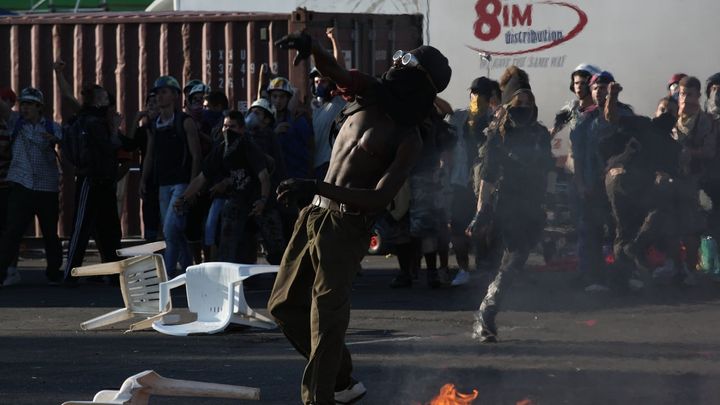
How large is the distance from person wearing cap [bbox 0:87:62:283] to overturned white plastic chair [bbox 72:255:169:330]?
8.66 ft

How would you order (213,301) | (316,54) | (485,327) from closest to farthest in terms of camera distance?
1. (316,54)
2. (485,327)
3. (213,301)

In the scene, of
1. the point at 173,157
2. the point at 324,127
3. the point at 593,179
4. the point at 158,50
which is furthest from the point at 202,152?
the point at 158,50

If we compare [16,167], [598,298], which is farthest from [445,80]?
[16,167]

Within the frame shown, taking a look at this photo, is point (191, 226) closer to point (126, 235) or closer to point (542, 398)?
point (126, 235)

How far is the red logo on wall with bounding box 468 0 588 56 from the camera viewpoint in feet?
47.7

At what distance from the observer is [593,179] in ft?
36.7

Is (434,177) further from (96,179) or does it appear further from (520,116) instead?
(96,179)

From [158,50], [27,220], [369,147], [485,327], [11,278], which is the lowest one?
[11,278]

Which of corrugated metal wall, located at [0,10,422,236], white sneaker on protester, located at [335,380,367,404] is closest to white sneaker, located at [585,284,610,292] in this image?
corrugated metal wall, located at [0,10,422,236]

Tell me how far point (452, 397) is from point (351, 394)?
55 cm

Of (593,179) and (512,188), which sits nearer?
(512,188)

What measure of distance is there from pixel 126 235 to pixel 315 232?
32.8 ft

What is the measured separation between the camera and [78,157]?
11922 mm

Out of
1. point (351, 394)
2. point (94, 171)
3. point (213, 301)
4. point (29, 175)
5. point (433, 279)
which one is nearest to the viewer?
point (351, 394)
